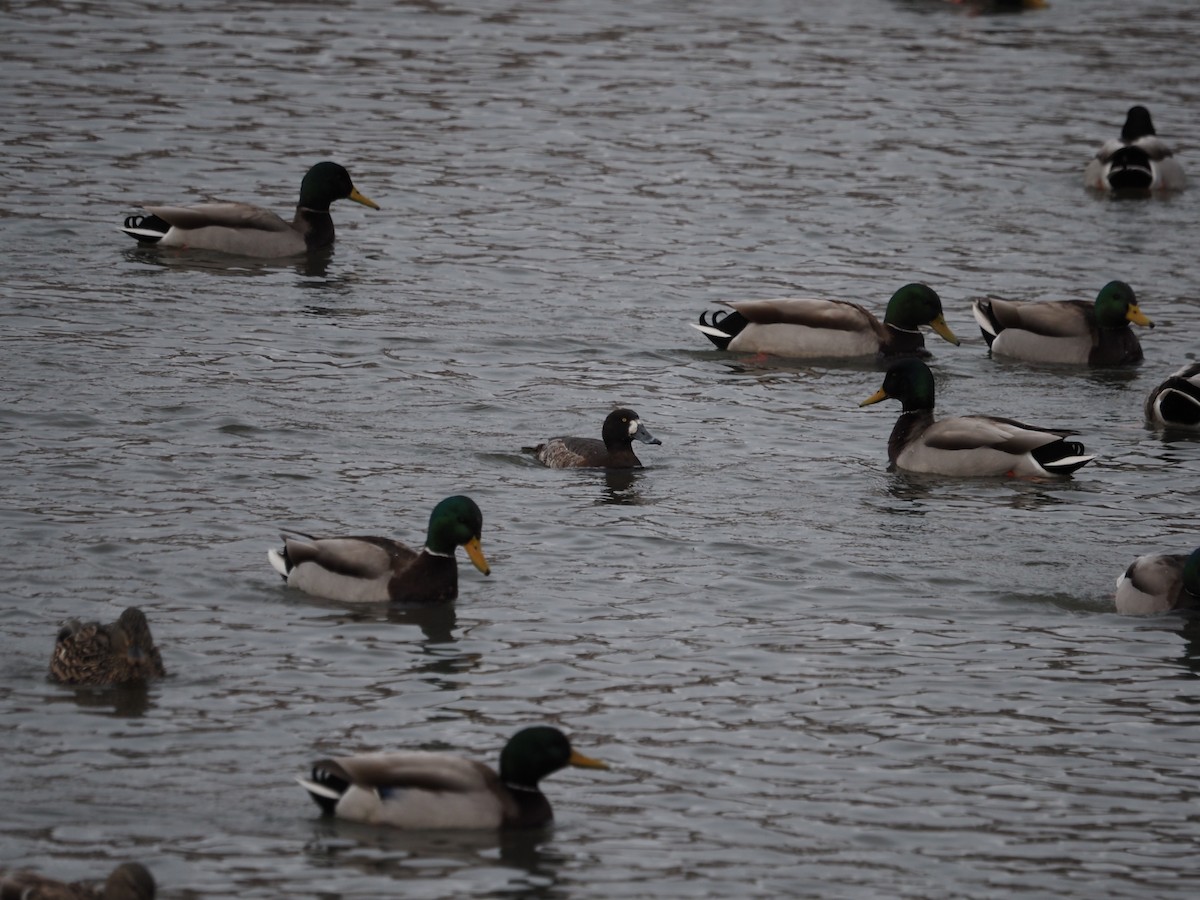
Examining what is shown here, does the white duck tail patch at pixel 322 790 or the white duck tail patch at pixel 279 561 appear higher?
the white duck tail patch at pixel 279 561

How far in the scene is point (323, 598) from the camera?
1239 centimetres

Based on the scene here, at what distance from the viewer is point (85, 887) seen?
823 centimetres

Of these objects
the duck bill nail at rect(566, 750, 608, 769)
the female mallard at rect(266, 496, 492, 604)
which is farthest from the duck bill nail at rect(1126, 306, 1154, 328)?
the duck bill nail at rect(566, 750, 608, 769)

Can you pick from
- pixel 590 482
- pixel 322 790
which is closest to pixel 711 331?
pixel 590 482

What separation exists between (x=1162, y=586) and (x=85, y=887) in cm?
695

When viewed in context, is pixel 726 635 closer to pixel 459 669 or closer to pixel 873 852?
pixel 459 669

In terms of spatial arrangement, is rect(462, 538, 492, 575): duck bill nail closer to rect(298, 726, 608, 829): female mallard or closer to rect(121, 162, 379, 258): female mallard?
rect(298, 726, 608, 829): female mallard

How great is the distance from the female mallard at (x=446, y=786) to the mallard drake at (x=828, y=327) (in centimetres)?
948

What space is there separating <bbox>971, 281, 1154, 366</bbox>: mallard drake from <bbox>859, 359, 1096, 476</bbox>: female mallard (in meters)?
3.01

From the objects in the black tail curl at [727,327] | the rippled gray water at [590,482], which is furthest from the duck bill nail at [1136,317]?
the black tail curl at [727,327]

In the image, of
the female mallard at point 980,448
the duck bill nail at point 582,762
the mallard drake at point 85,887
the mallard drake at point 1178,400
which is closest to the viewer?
the mallard drake at point 85,887

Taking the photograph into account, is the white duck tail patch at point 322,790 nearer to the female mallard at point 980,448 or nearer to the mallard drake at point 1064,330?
the female mallard at point 980,448

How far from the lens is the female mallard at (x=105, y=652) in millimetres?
10664

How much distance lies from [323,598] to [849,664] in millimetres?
3083
